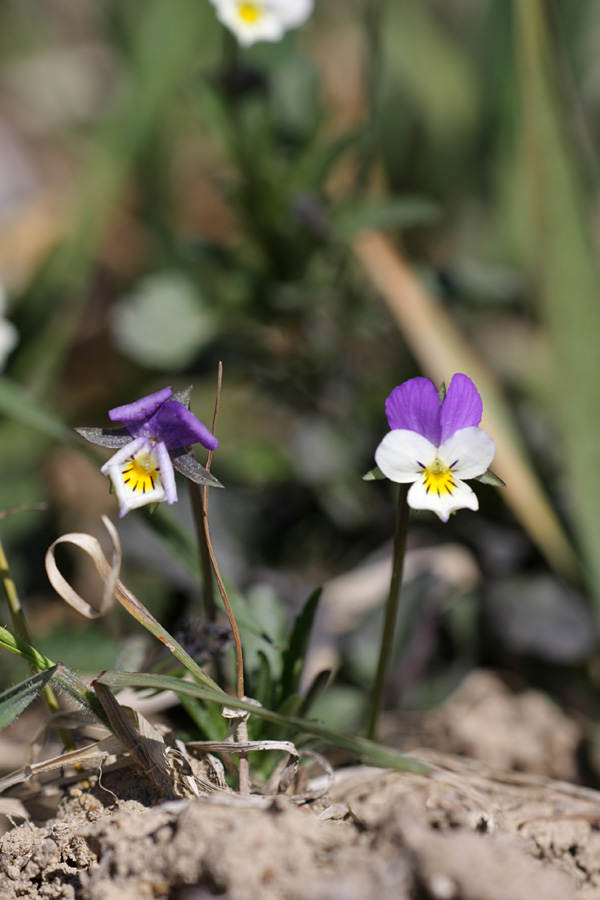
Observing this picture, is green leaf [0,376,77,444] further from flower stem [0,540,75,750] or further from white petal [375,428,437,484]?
white petal [375,428,437,484]

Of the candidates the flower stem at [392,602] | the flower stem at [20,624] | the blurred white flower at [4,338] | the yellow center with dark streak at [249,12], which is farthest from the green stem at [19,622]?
the yellow center with dark streak at [249,12]

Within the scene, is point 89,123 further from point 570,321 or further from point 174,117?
point 570,321

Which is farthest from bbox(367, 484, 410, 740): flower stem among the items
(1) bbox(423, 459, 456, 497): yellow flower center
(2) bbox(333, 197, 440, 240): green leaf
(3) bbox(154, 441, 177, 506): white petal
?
(2) bbox(333, 197, 440, 240): green leaf

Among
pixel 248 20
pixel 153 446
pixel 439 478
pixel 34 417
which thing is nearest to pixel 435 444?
pixel 439 478

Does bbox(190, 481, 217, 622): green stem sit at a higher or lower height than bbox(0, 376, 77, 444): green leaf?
lower

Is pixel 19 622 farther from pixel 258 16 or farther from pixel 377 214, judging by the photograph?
pixel 258 16
